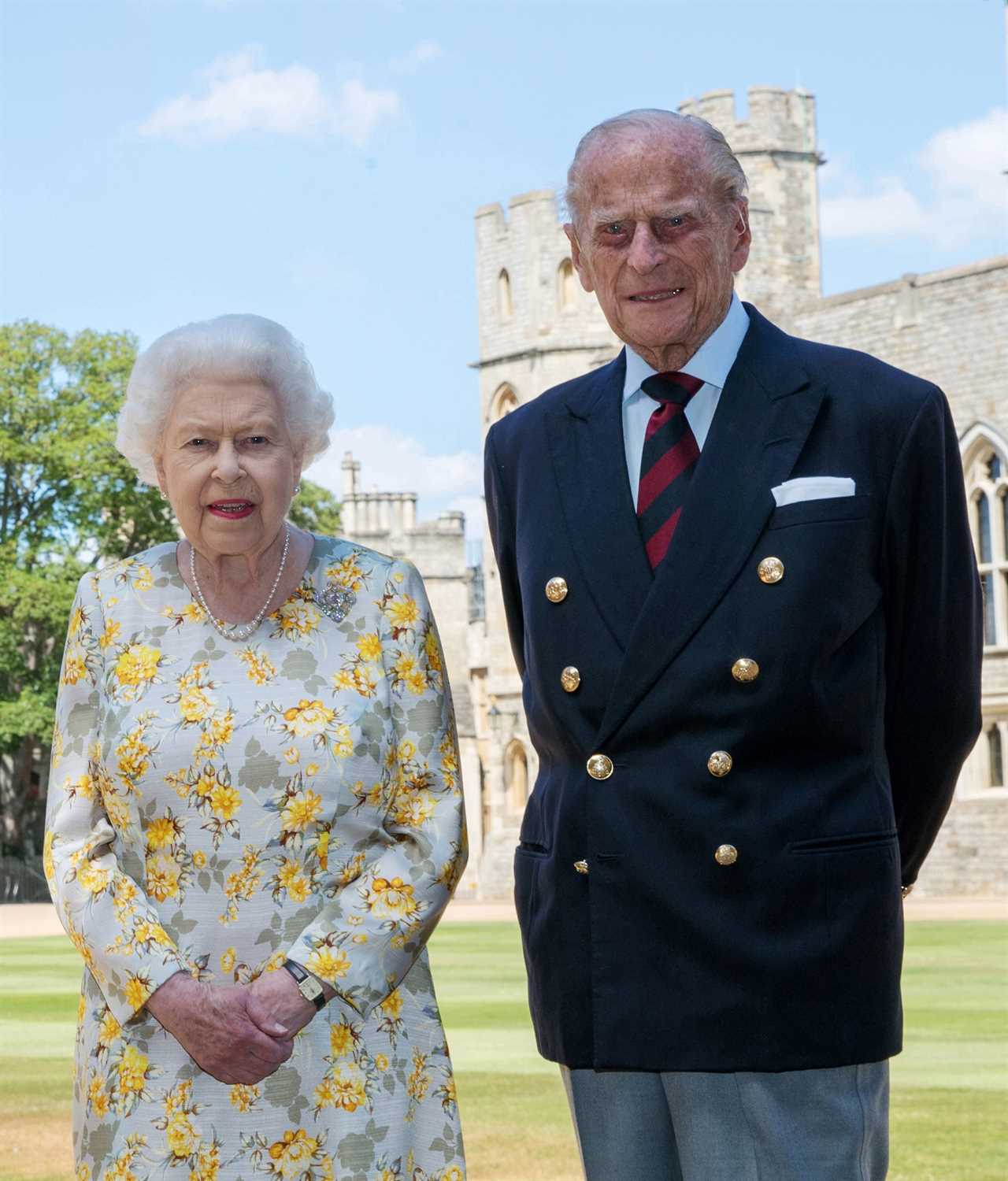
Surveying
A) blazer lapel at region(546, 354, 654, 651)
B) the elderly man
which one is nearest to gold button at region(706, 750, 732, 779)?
the elderly man

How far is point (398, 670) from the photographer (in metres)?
3.49

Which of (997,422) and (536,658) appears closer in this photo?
(536,658)

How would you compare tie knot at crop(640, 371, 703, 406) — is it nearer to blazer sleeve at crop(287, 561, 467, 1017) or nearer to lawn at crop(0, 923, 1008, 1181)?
blazer sleeve at crop(287, 561, 467, 1017)

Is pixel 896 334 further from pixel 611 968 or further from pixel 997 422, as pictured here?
pixel 611 968

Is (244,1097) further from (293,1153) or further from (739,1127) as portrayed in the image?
(739,1127)

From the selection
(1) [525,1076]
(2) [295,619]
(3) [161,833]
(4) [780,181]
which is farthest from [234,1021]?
(4) [780,181]

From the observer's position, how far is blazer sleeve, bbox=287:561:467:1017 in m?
3.33

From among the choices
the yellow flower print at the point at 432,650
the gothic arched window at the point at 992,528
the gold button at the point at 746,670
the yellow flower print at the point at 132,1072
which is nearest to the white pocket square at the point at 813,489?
the gold button at the point at 746,670

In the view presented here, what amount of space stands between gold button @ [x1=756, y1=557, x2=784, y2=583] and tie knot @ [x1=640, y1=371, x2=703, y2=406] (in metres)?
0.34

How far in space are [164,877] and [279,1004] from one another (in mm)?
313

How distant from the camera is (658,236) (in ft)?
10.1

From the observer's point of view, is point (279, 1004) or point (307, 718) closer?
point (279, 1004)

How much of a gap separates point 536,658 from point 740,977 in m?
0.60

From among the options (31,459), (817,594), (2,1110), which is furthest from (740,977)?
(31,459)
